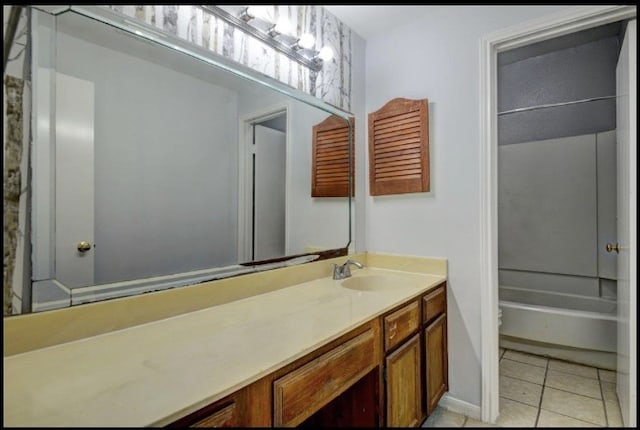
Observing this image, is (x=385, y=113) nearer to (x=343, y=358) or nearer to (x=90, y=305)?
(x=343, y=358)

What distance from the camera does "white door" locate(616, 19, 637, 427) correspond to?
115cm

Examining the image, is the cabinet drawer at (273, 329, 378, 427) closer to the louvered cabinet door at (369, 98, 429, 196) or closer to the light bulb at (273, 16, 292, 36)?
the louvered cabinet door at (369, 98, 429, 196)

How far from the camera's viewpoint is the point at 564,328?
2072mm

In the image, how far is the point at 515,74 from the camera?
8.25ft

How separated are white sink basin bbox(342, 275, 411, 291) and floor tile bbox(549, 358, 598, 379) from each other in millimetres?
1019

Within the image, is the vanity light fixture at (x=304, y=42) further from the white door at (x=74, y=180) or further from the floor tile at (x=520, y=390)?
the floor tile at (x=520, y=390)

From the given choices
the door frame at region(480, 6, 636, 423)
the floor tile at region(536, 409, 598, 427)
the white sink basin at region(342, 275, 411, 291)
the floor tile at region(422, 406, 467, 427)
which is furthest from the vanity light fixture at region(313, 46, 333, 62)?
the floor tile at region(422, 406, 467, 427)

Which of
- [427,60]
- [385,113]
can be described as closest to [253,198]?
[385,113]

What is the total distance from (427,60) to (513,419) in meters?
1.74

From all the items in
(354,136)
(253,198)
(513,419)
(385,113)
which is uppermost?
(385,113)

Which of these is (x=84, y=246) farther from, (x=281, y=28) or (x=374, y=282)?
(x=374, y=282)

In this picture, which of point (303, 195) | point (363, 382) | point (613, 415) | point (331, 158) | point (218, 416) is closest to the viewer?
point (218, 416)

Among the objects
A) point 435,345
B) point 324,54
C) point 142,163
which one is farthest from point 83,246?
point 435,345

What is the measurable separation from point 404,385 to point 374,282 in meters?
0.56
